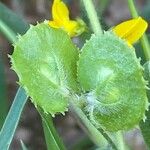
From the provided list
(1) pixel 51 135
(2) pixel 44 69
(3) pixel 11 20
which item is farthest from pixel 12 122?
(3) pixel 11 20

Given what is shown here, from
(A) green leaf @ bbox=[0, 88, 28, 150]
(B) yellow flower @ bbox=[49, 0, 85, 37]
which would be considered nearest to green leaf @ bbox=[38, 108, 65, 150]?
(A) green leaf @ bbox=[0, 88, 28, 150]

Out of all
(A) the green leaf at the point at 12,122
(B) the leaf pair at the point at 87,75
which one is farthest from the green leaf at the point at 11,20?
(B) the leaf pair at the point at 87,75

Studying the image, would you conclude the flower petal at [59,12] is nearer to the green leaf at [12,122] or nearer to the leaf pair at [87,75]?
the green leaf at [12,122]

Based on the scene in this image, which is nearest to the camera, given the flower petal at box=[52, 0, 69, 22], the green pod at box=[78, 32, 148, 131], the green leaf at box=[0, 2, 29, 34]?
the green pod at box=[78, 32, 148, 131]

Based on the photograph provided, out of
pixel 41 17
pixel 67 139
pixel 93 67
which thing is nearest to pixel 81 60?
pixel 93 67

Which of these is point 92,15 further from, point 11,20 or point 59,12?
point 11,20

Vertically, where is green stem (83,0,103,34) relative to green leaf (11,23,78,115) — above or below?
above

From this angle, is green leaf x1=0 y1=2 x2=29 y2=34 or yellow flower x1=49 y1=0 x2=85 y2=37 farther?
green leaf x1=0 y1=2 x2=29 y2=34

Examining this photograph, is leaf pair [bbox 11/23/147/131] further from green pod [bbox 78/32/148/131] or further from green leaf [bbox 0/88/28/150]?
green leaf [bbox 0/88/28/150]
